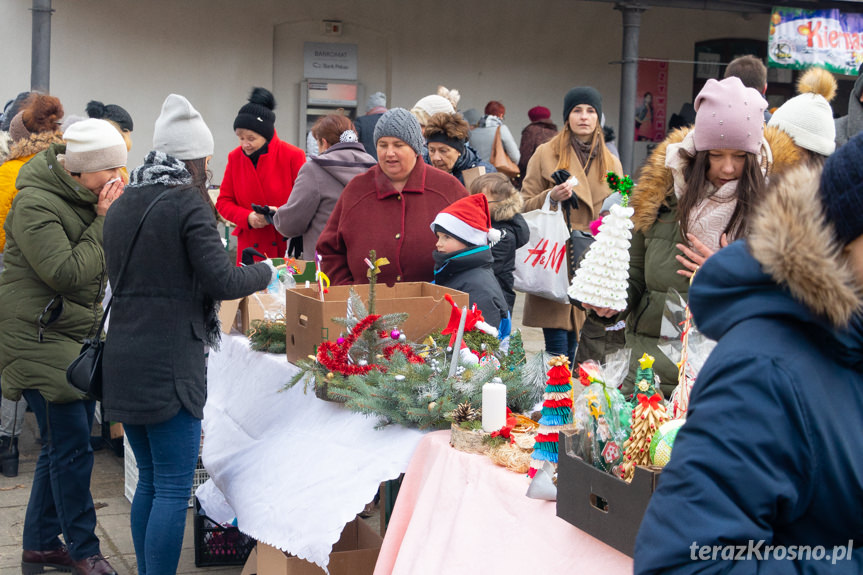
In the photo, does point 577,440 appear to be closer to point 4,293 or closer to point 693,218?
point 693,218

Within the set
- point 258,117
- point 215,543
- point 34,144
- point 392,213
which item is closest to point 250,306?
point 392,213

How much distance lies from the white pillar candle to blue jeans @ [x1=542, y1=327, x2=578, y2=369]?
128 inches

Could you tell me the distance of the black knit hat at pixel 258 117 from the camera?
5.67 m

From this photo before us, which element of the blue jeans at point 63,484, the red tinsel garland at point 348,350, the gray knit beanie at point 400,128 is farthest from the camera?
the gray knit beanie at point 400,128

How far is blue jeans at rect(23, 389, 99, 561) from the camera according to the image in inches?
149

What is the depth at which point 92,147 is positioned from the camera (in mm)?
3559

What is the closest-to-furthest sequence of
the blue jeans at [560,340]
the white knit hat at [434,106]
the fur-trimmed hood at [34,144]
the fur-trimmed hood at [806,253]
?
the fur-trimmed hood at [806,253], the fur-trimmed hood at [34,144], the blue jeans at [560,340], the white knit hat at [434,106]

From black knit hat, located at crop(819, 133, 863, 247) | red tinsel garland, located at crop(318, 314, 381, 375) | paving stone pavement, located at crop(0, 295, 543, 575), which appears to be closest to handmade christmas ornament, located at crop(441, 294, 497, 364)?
red tinsel garland, located at crop(318, 314, 381, 375)

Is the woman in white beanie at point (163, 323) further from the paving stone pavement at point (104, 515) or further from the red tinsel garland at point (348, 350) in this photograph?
the paving stone pavement at point (104, 515)

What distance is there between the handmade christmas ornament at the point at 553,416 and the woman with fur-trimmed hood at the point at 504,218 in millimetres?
2816

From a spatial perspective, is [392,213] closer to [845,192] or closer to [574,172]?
[574,172]

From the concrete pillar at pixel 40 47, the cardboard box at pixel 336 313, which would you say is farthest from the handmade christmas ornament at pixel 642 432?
the concrete pillar at pixel 40 47

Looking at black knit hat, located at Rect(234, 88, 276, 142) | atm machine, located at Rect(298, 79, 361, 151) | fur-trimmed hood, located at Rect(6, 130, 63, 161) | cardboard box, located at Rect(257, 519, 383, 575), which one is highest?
atm machine, located at Rect(298, 79, 361, 151)

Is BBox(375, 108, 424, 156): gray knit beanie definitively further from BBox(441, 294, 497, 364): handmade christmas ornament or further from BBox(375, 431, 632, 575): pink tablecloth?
BBox(375, 431, 632, 575): pink tablecloth
